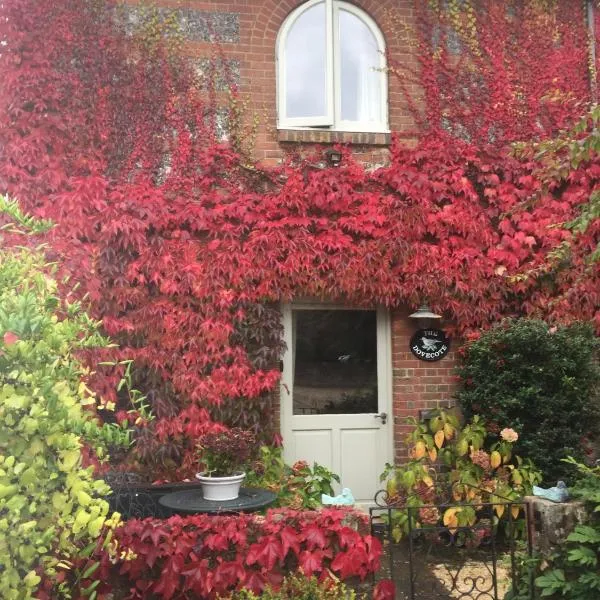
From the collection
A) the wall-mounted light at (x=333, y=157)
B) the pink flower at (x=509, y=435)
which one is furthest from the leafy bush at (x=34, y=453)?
the wall-mounted light at (x=333, y=157)

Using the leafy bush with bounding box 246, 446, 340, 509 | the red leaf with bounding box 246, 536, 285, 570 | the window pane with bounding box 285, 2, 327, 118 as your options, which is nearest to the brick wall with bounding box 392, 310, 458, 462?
the leafy bush with bounding box 246, 446, 340, 509

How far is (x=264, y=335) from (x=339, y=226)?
51.7 inches

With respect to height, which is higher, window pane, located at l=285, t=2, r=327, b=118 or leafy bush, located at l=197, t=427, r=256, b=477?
window pane, located at l=285, t=2, r=327, b=118

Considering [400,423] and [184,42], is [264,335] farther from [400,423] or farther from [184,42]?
[184,42]

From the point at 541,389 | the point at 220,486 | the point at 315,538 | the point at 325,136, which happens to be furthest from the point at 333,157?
the point at 315,538

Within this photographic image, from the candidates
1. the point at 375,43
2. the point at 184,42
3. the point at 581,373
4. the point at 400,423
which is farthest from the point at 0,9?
the point at 581,373

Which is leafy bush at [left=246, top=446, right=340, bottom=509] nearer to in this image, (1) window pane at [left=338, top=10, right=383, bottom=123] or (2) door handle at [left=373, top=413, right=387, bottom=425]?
(2) door handle at [left=373, top=413, right=387, bottom=425]

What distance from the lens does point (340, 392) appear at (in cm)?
707

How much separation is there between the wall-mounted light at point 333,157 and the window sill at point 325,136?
0.11 m

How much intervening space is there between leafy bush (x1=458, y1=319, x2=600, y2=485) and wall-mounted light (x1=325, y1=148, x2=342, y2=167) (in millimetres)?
2334

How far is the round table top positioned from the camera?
4336mm

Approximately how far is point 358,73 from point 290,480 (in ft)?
14.2

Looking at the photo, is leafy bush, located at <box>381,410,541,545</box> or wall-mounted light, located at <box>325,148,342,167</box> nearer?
leafy bush, located at <box>381,410,541,545</box>

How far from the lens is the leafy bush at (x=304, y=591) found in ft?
11.2
